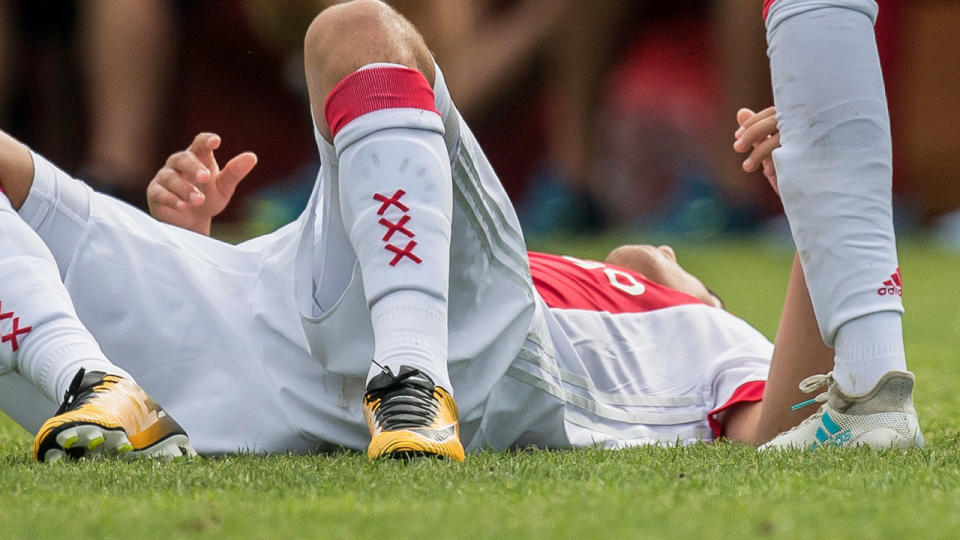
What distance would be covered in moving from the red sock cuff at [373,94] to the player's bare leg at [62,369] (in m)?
0.37

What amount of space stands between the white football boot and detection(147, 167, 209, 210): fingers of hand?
1.02 m

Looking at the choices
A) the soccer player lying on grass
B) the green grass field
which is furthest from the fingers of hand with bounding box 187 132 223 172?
the green grass field

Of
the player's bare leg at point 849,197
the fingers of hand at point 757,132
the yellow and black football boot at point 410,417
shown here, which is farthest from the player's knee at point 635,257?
the yellow and black football boot at point 410,417

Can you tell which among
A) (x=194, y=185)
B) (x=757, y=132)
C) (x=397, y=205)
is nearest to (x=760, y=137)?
(x=757, y=132)

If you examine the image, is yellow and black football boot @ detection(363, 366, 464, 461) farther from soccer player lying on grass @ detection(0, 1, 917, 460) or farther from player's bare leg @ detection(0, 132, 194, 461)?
player's bare leg @ detection(0, 132, 194, 461)

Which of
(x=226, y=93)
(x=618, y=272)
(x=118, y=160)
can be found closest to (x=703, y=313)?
(x=618, y=272)

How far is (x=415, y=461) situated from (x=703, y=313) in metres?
0.80

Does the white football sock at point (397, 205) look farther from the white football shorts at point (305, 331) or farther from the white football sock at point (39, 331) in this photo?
the white football sock at point (39, 331)

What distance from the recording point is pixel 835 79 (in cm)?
160

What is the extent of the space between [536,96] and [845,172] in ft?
17.6

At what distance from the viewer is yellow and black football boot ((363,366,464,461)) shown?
59.7 inches

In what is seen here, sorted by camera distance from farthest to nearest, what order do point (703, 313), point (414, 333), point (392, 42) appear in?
point (703, 313) → point (392, 42) → point (414, 333)

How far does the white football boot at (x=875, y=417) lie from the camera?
161 cm

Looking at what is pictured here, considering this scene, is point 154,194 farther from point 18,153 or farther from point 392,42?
point 392,42
